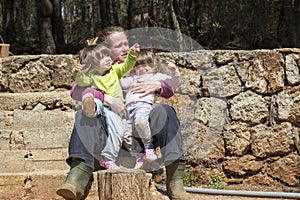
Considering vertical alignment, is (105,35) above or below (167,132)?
above

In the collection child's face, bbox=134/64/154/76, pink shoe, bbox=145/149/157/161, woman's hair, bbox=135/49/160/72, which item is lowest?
pink shoe, bbox=145/149/157/161

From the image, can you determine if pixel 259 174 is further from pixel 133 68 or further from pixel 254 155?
pixel 133 68

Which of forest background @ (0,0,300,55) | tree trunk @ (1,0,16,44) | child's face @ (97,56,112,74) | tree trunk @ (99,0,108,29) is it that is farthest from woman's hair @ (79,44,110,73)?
tree trunk @ (1,0,16,44)

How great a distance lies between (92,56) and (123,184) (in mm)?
949

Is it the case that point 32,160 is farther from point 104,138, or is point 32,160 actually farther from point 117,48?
point 117,48

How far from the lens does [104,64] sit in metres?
3.24

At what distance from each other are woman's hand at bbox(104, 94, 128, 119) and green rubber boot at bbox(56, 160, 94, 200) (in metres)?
0.42

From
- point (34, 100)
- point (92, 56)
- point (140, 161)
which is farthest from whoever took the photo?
point (34, 100)

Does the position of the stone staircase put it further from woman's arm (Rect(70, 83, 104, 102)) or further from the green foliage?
the green foliage

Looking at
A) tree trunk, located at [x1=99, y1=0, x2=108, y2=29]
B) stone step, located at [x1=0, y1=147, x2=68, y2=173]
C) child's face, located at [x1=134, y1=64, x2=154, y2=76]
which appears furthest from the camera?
tree trunk, located at [x1=99, y1=0, x2=108, y2=29]

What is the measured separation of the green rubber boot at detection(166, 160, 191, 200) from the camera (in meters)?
2.96

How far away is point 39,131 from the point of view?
3.90 meters

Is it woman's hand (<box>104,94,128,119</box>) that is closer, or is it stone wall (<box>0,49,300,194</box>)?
woman's hand (<box>104,94,128,119</box>)

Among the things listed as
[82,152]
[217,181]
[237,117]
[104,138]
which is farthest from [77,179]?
[237,117]
